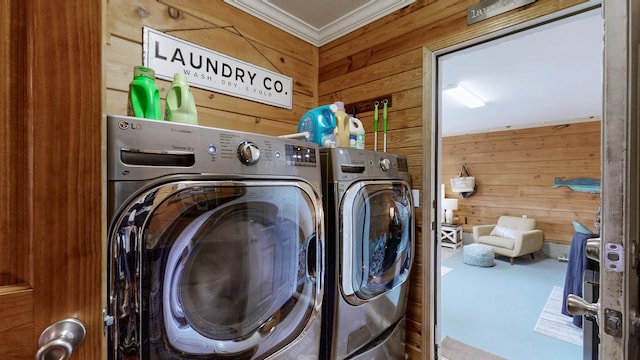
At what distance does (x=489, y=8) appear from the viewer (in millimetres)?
1408

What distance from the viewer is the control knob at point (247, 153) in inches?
32.4

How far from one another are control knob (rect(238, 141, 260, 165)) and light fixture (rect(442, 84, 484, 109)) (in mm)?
3001

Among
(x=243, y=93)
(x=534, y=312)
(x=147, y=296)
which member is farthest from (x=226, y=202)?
(x=534, y=312)

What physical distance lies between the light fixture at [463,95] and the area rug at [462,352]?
2577 mm

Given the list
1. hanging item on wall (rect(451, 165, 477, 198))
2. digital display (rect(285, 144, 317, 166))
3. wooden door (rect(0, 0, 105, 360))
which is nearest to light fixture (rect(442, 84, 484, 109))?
hanging item on wall (rect(451, 165, 477, 198))

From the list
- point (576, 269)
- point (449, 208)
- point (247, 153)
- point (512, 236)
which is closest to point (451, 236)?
point (449, 208)

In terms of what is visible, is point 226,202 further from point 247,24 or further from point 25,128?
point 247,24

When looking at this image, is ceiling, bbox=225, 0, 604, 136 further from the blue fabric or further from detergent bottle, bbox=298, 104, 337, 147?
the blue fabric

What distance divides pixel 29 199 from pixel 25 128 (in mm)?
101

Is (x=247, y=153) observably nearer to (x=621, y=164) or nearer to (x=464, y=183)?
(x=621, y=164)

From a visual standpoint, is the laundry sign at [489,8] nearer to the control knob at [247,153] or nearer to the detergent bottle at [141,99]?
the control knob at [247,153]

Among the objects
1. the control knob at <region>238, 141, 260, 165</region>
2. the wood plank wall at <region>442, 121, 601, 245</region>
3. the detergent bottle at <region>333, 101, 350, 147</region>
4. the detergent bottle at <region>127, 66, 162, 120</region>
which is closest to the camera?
the control knob at <region>238, 141, 260, 165</region>

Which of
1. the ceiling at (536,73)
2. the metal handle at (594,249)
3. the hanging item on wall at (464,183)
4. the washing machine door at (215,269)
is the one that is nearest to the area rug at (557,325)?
the ceiling at (536,73)

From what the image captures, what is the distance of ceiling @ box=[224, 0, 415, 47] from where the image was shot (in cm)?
176
